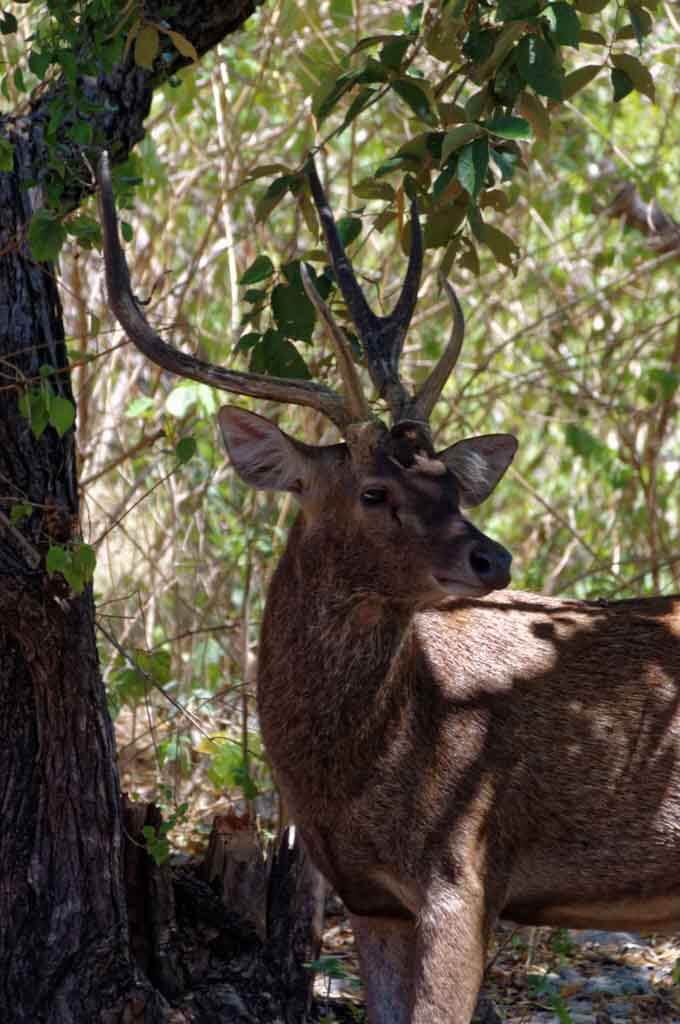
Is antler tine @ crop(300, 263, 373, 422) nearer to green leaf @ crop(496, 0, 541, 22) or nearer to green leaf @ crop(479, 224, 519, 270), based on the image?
green leaf @ crop(479, 224, 519, 270)

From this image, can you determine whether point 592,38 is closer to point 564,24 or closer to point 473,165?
point 564,24

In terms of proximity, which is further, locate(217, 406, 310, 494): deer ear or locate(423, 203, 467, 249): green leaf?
locate(423, 203, 467, 249): green leaf

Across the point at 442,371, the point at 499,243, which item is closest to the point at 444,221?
the point at 499,243

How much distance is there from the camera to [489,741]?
183 inches

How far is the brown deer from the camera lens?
445cm

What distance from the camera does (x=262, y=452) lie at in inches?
188

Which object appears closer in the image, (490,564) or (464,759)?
(490,564)

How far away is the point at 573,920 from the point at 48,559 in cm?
209

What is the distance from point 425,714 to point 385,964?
871mm

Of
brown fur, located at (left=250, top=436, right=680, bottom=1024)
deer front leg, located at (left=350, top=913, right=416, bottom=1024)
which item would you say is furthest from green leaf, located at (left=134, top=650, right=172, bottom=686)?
deer front leg, located at (left=350, top=913, right=416, bottom=1024)

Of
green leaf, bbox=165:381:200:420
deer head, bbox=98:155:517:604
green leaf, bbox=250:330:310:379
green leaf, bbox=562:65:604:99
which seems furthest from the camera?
green leaf, bbox=165:381:200:420

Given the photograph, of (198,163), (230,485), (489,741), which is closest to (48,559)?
(489,741)

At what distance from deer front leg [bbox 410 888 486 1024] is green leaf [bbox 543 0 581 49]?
247 cm

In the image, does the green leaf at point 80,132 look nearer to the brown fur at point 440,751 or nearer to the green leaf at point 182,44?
the green leaf at point 182,44
